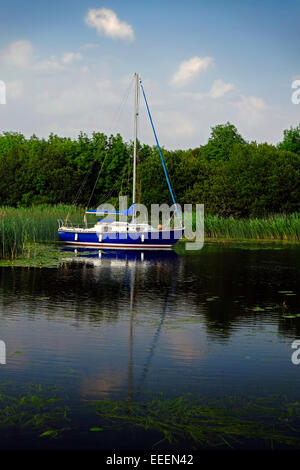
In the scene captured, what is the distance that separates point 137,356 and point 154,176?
49467 mm

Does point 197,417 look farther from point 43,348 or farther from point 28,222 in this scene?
point 28,222

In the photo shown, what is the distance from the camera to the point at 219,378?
26.7 feet

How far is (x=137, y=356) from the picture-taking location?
30.5 feet

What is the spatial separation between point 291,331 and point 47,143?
63.9 m

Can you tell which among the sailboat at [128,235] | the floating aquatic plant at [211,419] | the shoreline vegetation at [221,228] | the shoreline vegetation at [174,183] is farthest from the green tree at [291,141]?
the floating aquatic plant at [211,419]

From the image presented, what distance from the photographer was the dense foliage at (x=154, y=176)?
5259 centimetres

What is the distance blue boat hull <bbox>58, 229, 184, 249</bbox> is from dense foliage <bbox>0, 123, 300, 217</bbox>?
46.9ft

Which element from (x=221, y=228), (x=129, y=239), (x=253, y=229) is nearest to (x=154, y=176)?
(x=221, y=228)

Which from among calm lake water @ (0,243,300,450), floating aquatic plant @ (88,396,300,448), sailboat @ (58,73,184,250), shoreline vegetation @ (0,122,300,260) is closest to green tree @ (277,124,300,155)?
shoreline vegetation @ (0,122,300,260)

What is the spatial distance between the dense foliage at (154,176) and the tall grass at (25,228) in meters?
7.52

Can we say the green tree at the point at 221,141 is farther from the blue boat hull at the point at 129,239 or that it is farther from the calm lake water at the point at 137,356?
the calm lake water at the point at 137,356

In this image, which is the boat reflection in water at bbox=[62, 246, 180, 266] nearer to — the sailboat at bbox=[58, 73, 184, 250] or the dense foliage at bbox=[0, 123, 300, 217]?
the sailboat at bbox=[58, 73, 184, 250]

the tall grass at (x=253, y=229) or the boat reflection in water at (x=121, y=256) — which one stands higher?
the tall grass at (x=253, y=229)

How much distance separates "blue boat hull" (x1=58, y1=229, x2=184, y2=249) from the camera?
31922 mm
